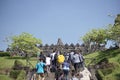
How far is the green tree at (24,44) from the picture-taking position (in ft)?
237

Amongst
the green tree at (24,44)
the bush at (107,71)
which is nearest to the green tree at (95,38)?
the green tree at (24,44)

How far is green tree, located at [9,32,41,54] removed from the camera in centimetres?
7231

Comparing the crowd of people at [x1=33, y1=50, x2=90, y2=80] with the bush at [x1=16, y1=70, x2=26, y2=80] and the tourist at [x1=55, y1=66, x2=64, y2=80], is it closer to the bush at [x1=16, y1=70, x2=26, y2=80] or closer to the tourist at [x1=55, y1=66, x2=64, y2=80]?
the tourist at [x1=55, y1=66, x2=64, y2=80]

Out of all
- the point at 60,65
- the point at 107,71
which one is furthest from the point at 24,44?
the point at 60,65

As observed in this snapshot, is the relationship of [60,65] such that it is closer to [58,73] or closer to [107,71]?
[58,73]

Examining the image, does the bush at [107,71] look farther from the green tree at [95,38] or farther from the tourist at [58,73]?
the green tree at [95,38]

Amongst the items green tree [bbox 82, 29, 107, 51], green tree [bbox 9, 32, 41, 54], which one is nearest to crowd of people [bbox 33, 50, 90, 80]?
green tree [bbox 9, 32, 41, 54]

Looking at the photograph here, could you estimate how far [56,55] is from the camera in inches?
970

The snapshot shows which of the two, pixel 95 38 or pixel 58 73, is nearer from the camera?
pixel 58 73

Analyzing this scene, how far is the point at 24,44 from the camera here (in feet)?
240

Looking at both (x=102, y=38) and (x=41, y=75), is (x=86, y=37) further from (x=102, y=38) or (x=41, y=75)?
(x=41, y=75)

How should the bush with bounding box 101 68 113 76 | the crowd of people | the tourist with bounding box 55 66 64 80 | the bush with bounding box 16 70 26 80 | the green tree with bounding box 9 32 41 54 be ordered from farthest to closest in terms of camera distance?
the green tree with bounding box 9 32 41 54
the bush with bounding box 101 68 113 76
the bush with bounding box 16 70 26 80
the tourist with bounding box 55 66 64 80
the crowd of people

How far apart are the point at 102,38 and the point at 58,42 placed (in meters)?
16.6

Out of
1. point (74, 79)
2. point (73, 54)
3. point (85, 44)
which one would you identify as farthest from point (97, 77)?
point (85, 44)
